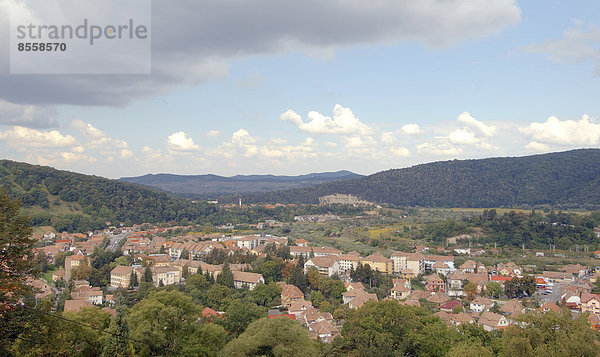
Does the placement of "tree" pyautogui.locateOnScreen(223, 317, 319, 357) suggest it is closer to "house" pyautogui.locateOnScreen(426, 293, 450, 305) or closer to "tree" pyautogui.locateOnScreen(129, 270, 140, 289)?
"house" pyautogui.locateOnScreen(426, 293, 450, 305)

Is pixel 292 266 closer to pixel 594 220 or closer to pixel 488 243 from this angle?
pixel 488 243

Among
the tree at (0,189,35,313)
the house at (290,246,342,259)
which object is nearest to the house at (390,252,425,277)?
the house at (290,246,342,259)

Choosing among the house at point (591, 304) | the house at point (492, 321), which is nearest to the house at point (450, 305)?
the house at point (492, 321)

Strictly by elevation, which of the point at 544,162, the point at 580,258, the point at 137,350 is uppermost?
the point at 544,162

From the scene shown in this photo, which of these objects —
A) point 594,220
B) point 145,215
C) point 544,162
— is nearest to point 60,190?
point 145,215

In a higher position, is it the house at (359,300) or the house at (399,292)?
the house at (359,300)

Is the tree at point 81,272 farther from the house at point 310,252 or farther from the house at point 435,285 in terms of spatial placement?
the house at point 435,285
